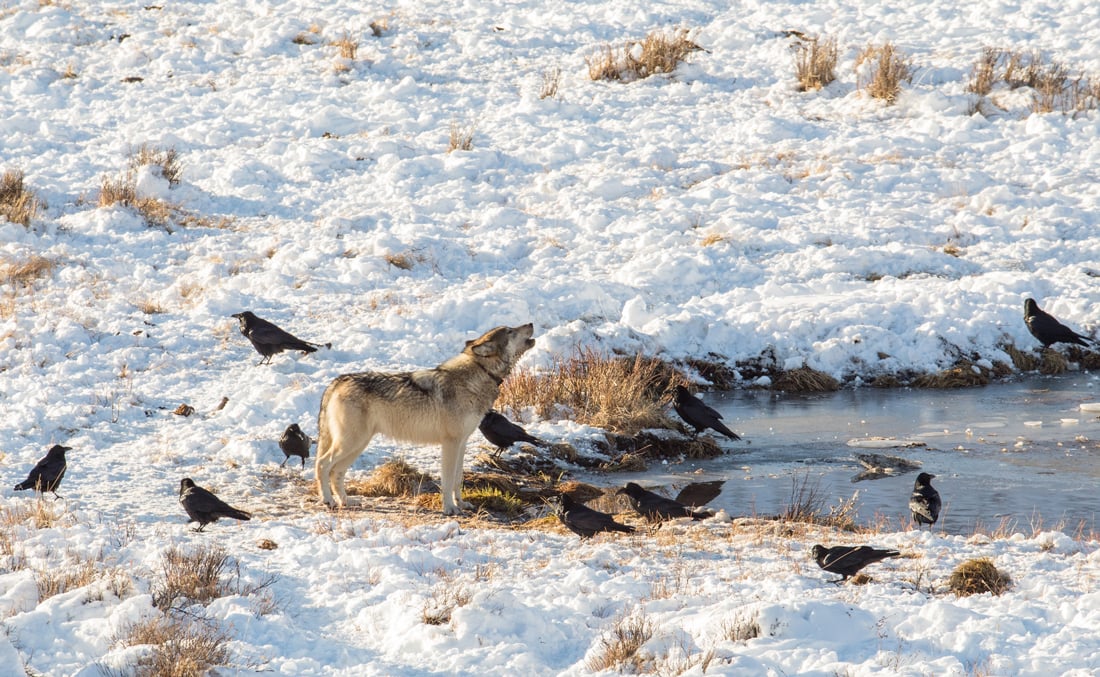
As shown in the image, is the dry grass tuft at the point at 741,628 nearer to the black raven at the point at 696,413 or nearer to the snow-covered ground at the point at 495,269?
the snow-covered ground at the point at 495,269

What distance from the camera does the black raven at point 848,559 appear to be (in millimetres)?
6742

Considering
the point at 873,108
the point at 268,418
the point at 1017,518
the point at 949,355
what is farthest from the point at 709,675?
the point at 873,108

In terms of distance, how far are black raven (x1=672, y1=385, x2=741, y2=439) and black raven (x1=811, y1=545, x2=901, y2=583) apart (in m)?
4.91

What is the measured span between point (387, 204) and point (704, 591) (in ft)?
48.2

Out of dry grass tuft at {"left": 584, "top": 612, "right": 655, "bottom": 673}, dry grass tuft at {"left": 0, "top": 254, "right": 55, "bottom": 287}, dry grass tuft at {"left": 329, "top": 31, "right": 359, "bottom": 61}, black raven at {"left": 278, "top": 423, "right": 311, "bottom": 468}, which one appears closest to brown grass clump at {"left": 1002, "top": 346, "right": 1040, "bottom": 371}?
black raven at {"left": 278, "top": 423, "right": 311, "bottom": 468}

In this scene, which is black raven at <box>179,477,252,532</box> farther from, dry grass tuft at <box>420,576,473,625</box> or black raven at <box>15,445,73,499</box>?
dry grass tuft at <box>420,576,473,625</box>

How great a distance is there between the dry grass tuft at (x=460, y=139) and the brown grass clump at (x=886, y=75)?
887 cm

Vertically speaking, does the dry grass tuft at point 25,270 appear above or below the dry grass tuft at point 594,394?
above

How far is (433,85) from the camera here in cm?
2497

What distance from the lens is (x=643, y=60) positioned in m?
25.3

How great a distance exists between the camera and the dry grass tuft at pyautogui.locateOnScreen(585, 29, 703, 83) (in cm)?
2522

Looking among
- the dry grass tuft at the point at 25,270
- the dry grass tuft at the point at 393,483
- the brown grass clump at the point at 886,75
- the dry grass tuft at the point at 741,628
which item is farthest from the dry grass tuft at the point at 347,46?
the dry grass tuft at the point at 741,628

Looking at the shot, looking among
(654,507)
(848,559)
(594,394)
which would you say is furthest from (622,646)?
(594,394)

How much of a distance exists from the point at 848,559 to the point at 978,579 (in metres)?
0.80
